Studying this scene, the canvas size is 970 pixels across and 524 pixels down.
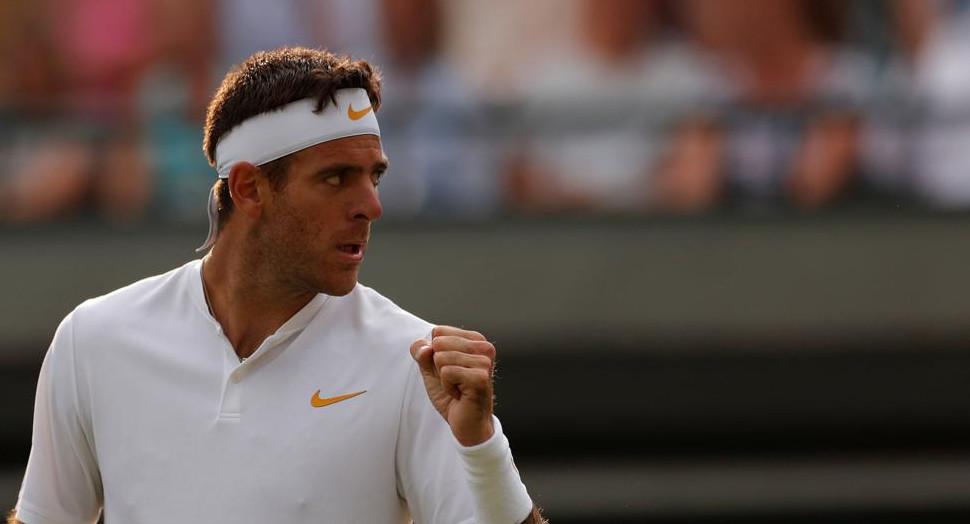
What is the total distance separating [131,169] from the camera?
27.4 feet

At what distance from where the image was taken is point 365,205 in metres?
3.30

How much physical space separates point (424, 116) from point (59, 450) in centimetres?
508

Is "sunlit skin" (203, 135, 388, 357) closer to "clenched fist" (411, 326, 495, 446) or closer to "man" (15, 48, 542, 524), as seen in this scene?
"man" (15, 48, 542, 524)

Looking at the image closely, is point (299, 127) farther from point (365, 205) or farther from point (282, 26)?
point (282, 26)

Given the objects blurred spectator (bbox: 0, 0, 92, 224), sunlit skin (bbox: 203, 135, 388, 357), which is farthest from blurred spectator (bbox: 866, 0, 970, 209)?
sunlit skin (bbox: 203, 135, 388, 357)

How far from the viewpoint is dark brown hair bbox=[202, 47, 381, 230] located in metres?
3.39

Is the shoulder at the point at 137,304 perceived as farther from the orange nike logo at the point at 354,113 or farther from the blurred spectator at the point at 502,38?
the blurred spectator at the point at 502,38

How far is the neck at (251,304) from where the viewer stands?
3395 millimetres

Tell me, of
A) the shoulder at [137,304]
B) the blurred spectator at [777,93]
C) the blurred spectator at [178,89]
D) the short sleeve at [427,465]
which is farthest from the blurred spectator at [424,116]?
the short sleeve at [427,465]

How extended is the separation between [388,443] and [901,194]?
18.9 ft

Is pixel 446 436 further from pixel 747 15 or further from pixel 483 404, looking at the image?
pixel 747 15

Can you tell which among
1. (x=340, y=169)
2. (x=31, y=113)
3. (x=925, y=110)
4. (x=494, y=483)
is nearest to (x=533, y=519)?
(x=494, y=483)

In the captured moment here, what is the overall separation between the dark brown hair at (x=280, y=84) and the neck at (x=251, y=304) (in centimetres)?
18

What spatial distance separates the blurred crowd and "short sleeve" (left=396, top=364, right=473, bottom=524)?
5104 mm
